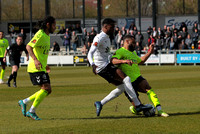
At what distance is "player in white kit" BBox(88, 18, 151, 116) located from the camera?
9.56 m

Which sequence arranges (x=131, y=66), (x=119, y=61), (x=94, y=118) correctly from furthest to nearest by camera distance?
(x=131, y=66), (x=94, y=118), (x=119, y=61)

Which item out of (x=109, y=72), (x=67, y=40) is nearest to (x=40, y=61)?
(x=109, y=72)

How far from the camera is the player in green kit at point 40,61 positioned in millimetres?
9500

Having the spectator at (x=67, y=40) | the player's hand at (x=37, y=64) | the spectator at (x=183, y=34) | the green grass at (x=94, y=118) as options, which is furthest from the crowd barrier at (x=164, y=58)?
the player's hand at (x=37, y=64)

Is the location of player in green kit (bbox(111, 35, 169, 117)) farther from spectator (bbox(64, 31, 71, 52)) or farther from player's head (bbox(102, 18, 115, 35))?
spectator (bbox(64, 31, 71, 52))

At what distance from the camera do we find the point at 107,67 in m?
9.77

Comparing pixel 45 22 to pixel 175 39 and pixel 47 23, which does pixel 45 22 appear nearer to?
pixel 47 23

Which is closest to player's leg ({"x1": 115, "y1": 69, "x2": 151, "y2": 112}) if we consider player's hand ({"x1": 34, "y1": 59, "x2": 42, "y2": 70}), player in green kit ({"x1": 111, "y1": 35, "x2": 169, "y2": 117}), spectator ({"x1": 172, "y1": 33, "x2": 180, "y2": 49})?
player in green kit ({"x1": 111, "y1": 35, "x2": 169, "y2": 117})

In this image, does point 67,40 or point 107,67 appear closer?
point 107,67

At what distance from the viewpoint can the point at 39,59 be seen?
9.63m

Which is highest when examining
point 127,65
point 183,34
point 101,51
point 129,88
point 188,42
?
point 183,34

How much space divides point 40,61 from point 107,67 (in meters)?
1.34

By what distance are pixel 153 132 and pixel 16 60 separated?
1191 centimetres

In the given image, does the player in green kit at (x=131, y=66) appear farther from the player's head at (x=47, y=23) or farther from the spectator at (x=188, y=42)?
the spectator at (x=188, y=42)
